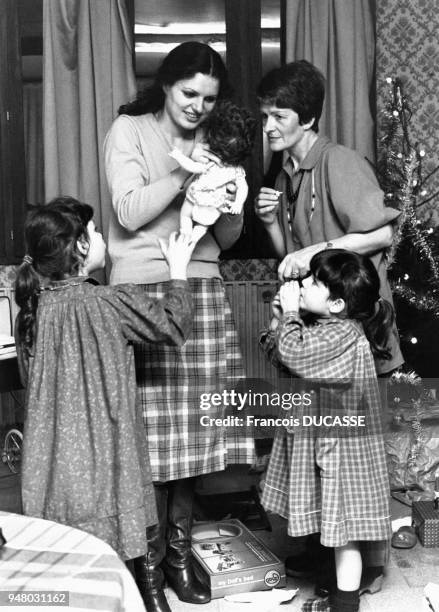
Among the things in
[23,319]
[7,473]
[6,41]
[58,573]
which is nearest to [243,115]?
[23,319]

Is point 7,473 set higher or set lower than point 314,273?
Result: lower

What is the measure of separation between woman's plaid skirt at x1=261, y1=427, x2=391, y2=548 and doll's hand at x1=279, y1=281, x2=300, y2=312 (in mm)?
334

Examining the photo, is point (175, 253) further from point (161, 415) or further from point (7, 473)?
point (7, 473)

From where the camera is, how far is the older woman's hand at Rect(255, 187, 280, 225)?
2.01 metres

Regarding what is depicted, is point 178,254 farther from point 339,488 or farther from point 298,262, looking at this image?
point 339,488

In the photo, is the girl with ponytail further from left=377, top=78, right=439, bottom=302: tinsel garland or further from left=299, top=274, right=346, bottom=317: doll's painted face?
left=377, top=78, right=439, bottom=302: tinsel garland

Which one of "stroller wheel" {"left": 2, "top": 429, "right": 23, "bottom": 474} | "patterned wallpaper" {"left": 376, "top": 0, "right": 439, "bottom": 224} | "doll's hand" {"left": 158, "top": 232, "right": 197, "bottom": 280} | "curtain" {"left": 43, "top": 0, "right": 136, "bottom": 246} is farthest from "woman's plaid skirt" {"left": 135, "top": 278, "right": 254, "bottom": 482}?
"patterned wallpaper" {"left": 376, "top": 0, "right": 439, "bottom": 224}

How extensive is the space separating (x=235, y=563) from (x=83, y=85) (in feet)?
6.08

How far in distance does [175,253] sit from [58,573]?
109cm

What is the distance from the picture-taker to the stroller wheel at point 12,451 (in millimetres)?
3074

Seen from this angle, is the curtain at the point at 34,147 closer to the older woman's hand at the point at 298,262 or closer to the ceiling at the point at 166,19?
the ceiling at the point at 166,19

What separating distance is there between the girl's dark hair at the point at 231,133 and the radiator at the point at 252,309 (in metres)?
1.36

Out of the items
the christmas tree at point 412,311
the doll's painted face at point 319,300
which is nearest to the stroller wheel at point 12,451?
the christmas tree at point 412,311

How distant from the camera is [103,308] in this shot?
5.27 feet
